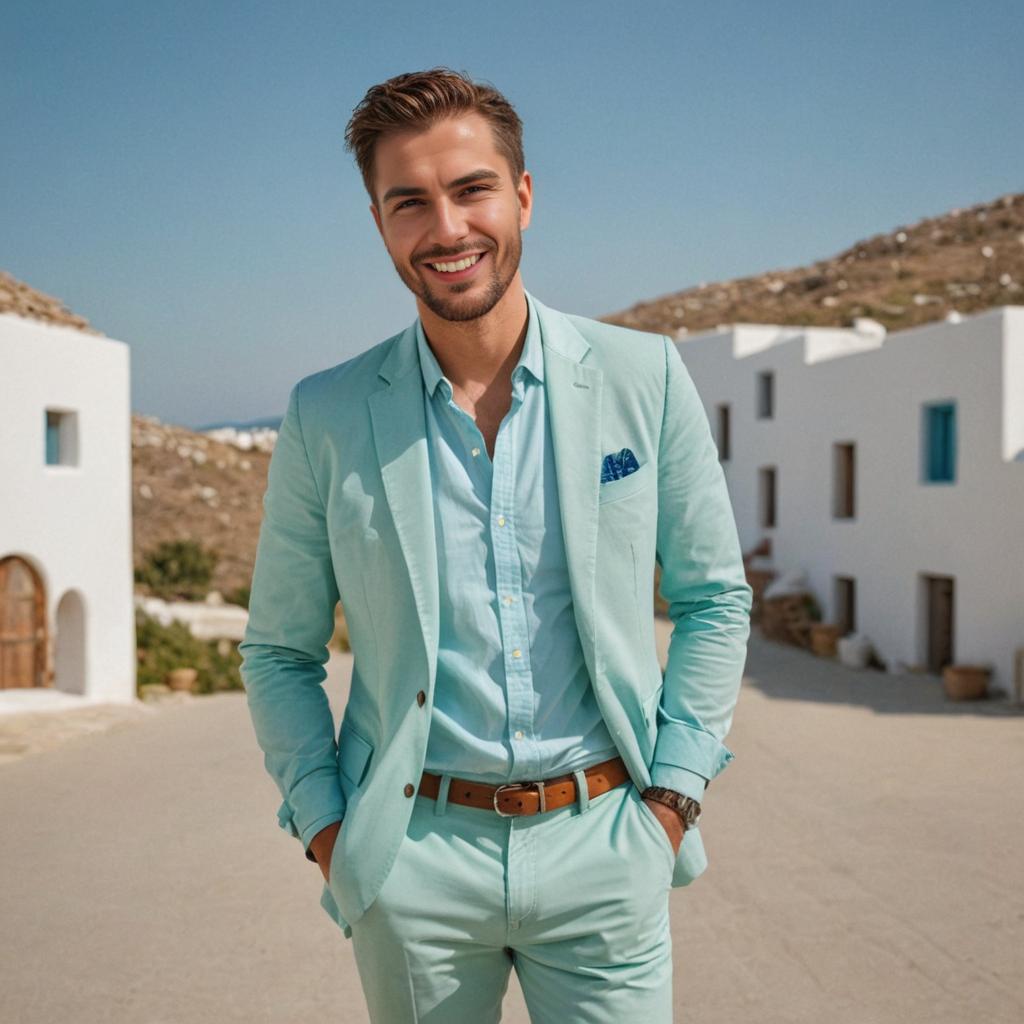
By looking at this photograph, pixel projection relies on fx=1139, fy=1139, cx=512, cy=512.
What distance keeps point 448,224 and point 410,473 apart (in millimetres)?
431

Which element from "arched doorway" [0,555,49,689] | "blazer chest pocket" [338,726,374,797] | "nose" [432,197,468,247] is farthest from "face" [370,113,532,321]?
"arched doorway" [0,555,49,689]

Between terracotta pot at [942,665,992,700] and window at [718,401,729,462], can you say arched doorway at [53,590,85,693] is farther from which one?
window at [718,401,729,462]

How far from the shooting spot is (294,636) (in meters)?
2.10

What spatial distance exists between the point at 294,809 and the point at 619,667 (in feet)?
2.08

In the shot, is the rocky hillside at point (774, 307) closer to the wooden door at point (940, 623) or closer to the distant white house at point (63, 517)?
the distant white house at point (63, 517)

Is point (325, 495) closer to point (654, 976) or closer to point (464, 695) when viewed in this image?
point (464, 695)

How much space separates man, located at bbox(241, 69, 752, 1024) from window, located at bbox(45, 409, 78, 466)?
39.9 ft

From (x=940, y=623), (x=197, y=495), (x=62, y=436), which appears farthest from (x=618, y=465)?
(x=197, y=495)

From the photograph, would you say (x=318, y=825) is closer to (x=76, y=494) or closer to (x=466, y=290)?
(x=466, y=290)

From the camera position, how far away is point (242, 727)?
12.4 m

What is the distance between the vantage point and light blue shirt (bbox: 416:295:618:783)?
1.92 meters

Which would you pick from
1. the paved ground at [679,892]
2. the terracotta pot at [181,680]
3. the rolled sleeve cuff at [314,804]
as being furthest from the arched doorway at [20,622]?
the rolled sleeve cuff at [314,804]

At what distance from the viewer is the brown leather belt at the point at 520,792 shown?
1905 millimetres

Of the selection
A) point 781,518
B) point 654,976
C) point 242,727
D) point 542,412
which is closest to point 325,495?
point 542,412
